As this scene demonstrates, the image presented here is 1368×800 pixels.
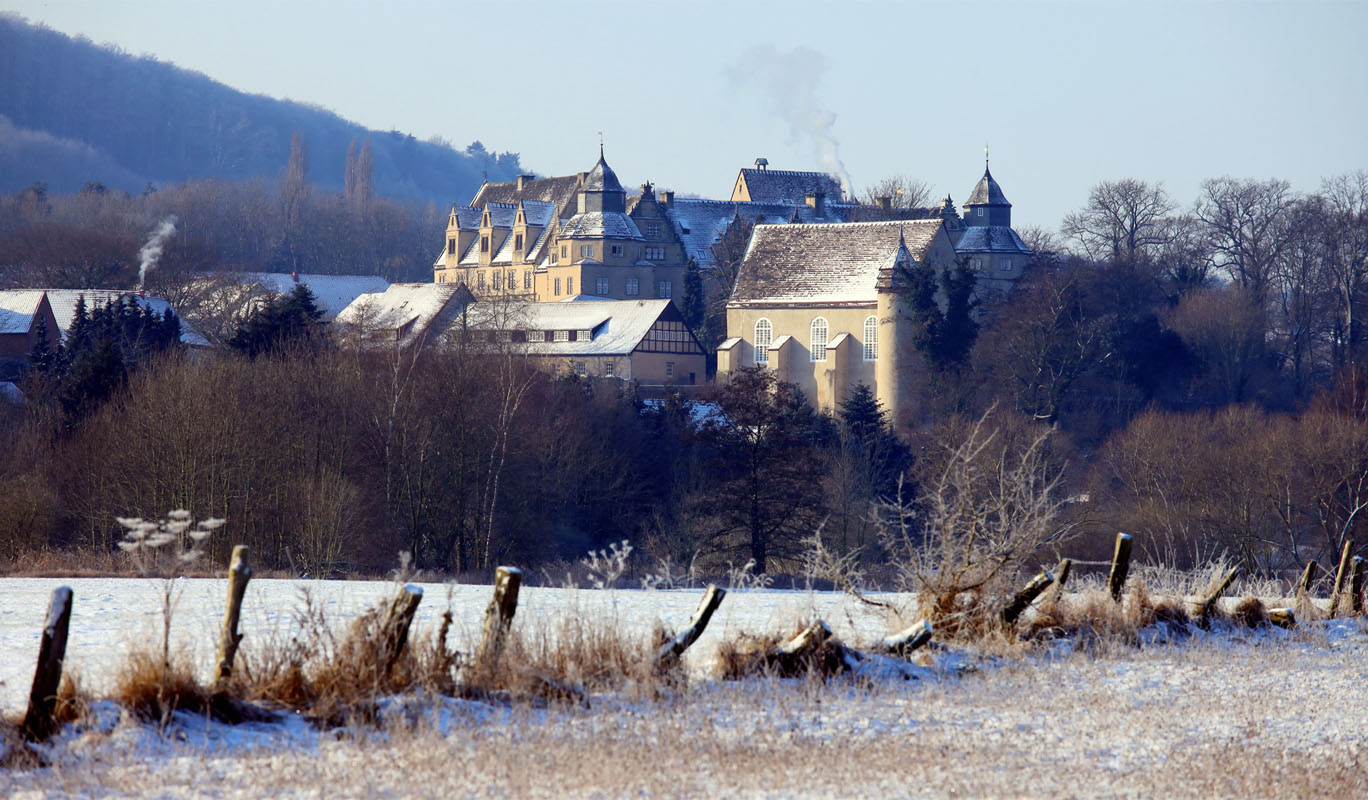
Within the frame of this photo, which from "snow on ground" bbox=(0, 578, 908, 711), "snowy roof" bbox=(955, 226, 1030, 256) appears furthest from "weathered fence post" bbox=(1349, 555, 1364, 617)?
"snowy roof" bbox=(955, 226, 1030, 256)

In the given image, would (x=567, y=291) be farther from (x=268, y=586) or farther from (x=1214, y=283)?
(x=268, y=586)

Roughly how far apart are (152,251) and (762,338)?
37.7 m

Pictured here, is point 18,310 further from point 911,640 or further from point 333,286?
point 911,640

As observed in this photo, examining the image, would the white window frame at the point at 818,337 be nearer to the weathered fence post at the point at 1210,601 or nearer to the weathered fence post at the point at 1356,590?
the weathered fence post at the point at 1356,590

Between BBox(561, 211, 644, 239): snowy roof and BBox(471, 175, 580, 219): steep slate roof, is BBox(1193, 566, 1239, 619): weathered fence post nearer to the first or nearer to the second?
BBox(561, 211, 644, 239): snowy roof

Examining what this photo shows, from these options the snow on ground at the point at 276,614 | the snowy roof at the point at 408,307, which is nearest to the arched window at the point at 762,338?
the snowy roof at the point at 408,307

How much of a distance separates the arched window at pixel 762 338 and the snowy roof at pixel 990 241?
13.4m

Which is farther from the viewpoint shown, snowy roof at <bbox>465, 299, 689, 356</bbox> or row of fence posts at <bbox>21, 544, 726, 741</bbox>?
snowy roof at <bbox>465, 299, 689, 356</bbox>

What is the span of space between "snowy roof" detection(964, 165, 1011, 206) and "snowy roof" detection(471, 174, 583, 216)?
2779 centimetres

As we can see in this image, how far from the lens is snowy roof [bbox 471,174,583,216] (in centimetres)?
10050

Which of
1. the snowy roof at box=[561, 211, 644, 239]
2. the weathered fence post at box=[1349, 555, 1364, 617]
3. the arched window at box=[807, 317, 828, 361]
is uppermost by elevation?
the snowy roof at box=[561, 211, 644, 239]

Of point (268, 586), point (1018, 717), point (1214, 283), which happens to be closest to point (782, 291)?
point (1214, 283)

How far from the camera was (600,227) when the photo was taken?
87.5m

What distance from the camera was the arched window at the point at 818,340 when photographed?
227ft
